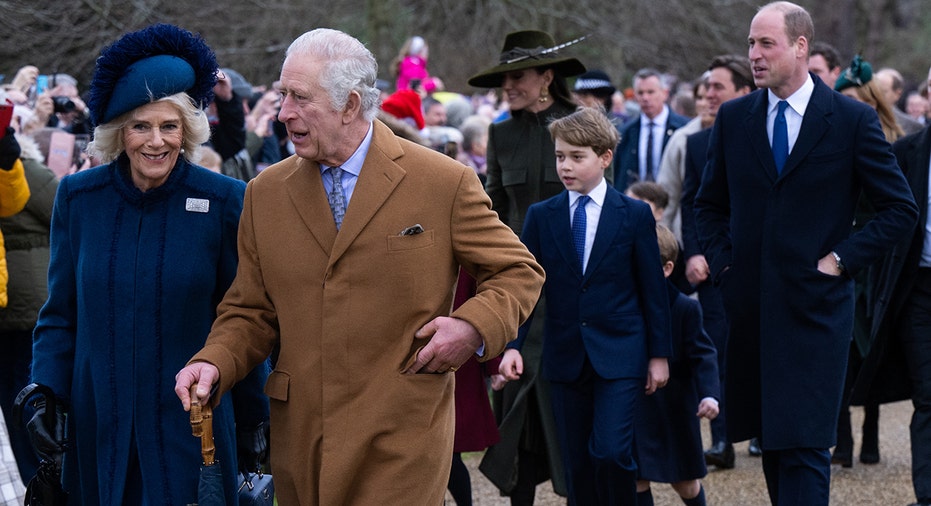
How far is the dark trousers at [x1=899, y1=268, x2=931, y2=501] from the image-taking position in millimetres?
6629

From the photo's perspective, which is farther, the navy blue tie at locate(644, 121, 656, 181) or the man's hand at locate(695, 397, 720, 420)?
the navy blue tie at locate(644, 121, 656, 181)

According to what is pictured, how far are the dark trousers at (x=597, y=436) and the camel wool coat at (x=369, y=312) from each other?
186 cm

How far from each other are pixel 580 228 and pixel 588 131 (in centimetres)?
43

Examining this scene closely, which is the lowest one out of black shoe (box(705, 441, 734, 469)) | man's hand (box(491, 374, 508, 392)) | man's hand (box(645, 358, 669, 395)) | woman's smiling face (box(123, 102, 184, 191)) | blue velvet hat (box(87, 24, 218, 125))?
black shoe (box(705, 441, 734, 469))

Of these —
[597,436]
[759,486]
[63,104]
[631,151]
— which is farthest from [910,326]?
[63,104]

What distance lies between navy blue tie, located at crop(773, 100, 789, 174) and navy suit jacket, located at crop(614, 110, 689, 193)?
4.29 meters

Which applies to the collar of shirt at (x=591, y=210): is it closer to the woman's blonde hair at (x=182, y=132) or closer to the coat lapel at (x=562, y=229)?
the coat lapel at (x=562, y=229)

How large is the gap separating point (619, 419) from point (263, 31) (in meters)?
14.9

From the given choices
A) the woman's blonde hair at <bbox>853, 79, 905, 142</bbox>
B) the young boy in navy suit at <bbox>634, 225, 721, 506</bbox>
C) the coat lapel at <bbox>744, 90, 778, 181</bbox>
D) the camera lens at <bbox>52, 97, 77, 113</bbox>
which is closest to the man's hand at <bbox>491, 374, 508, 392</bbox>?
the young boy in navy suit at <bbox>634, 225, 721, 506</bbox>

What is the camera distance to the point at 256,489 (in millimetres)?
4359

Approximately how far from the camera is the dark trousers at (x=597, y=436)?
18.9 ft

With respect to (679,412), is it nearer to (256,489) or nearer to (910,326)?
(910,326)

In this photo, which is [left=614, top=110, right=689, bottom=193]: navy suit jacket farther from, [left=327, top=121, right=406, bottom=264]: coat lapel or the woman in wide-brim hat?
[left=327, top=121, right=406, bottom=264]: coat lapel

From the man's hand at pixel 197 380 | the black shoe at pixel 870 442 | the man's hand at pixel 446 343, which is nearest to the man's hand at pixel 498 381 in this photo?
the man's hand at pixel 446 343
